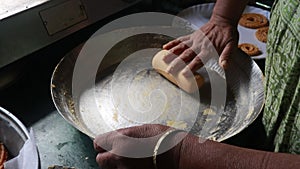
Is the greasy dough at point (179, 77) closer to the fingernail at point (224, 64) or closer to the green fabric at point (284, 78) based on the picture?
the fingernail at point (224, 64)

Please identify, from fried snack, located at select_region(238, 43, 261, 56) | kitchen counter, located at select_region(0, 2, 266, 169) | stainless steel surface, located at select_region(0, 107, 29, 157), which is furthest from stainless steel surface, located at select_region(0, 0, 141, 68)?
fried snack, located at select_region(238, 43, 261, 56)

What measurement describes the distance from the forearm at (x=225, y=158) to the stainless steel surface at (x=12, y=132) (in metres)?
0.29

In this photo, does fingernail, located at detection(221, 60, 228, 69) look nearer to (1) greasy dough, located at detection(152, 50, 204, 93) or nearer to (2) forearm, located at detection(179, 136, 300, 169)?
(1) greasy dough, located at detection(152, 50, 204, 93)

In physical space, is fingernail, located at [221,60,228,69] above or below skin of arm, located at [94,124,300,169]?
below

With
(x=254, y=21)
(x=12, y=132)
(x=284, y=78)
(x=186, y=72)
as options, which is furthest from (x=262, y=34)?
(x=12, y=132)

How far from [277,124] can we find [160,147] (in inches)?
12.1

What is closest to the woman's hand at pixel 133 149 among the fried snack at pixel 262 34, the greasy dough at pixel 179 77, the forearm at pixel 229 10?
the greasy dough at pixel 179 77

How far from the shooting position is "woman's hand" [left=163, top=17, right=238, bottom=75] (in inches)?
36.7

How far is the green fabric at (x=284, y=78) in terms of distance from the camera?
66 centimetres

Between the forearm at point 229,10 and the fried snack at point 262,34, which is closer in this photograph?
the forearm at point 229,10

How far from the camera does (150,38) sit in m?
1.04

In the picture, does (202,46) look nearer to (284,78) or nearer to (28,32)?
(284,78)

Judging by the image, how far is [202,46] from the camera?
0.96m

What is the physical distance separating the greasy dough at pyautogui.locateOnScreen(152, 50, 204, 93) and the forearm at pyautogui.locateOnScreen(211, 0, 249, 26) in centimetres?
16
